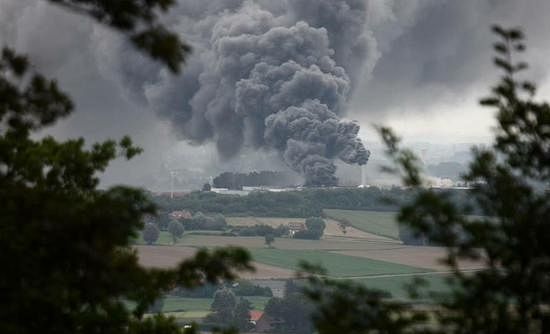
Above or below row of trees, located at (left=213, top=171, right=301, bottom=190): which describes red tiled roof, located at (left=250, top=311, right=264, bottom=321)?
below

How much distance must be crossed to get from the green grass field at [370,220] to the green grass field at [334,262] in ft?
47.6

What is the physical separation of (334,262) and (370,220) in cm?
2769

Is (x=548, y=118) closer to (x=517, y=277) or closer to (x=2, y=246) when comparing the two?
(x=517, y=277)

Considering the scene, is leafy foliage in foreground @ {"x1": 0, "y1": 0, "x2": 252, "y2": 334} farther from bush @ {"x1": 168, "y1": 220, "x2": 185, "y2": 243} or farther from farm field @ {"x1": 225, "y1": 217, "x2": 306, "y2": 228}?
farm field @ {"x1": 225, "y1": 217, "x2": 306, "y2": 228}

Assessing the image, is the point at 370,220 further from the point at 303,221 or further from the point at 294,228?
the point at 303,221

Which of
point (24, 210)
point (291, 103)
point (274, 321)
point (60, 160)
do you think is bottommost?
point (274, 321)

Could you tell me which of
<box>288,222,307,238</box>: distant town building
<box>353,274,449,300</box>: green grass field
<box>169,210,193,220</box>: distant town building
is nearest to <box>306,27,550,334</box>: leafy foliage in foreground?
<box>353,274,449,300</box>: green grass field

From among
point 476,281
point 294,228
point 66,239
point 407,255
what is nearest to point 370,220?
point 294,228

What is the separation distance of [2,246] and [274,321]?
6622 centimetres

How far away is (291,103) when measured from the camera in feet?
457

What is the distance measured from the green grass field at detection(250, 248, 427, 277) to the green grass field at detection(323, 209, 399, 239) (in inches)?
572

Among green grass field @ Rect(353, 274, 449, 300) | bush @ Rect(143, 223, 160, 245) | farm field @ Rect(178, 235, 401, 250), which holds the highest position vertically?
bush @ Rect(143, 223, 160, 245)

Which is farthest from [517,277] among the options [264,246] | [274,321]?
[264,246]

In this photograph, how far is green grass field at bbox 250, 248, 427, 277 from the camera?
90.9 metres
